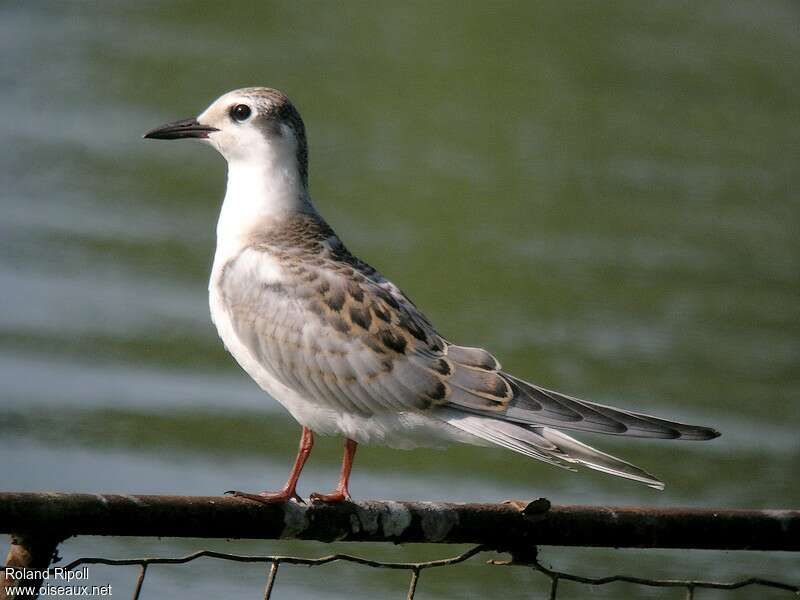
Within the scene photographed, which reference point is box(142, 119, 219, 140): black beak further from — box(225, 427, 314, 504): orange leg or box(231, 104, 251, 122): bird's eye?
box(225, 427, 314, 504): orange leg

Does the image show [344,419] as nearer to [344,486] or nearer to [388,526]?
[344,486]

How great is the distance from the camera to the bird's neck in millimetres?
5562

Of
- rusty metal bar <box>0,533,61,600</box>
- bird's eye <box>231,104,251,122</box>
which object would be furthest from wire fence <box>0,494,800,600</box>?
bird's eye <box>231,104,251,122</box>

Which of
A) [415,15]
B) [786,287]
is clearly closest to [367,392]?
[786,287]

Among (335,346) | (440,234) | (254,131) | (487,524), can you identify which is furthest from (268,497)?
(440,234)

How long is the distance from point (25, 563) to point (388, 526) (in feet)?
3.23

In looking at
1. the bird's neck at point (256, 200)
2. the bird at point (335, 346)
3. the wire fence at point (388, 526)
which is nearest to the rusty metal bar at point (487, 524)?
the wire fence at point (388, 526)

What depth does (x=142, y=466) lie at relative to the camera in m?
9.37

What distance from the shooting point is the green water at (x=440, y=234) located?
31.5ft

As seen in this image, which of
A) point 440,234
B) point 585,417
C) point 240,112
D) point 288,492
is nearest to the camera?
point 288,492

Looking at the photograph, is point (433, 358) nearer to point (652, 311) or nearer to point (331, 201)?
point (652, 311)

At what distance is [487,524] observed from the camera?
4188 millimetres

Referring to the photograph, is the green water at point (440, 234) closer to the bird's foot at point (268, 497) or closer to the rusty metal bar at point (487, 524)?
the bird's foot at point (268, 497)

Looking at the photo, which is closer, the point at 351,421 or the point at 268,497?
the point at 268,497
